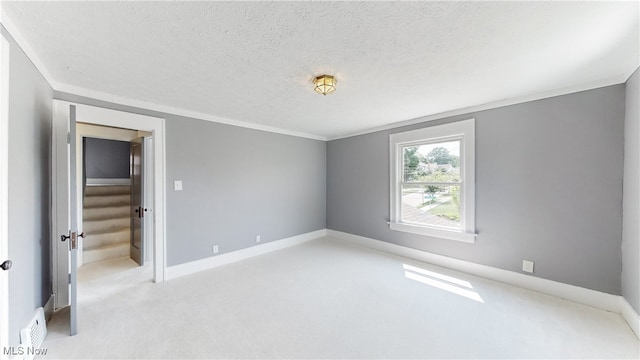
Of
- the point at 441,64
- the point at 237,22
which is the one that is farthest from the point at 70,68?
the point at 441,64

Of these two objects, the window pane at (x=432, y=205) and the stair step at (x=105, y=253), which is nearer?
the window pane at (x=432, y=205)

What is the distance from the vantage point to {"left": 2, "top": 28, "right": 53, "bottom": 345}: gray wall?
1526mm

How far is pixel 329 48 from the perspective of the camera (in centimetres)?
172

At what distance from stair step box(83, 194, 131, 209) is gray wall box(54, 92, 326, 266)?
2.35m

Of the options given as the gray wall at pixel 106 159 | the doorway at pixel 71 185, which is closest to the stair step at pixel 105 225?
the gray wall at pixel 106 159

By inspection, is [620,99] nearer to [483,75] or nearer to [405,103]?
[483,75]

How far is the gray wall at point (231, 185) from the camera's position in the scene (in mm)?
3186

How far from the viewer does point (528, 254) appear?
2768 millimetres

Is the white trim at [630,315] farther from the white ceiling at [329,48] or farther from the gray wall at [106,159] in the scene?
the gray wall at [106,159]

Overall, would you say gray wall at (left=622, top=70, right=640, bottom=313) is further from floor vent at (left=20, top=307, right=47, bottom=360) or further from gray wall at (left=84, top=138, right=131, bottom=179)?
gray wall at (left=84, top=138, right=131, bottom=179)

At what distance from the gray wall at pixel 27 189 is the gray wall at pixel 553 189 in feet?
13.9

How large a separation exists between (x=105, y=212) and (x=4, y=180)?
368 cm

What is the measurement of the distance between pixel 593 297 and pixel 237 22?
401cm

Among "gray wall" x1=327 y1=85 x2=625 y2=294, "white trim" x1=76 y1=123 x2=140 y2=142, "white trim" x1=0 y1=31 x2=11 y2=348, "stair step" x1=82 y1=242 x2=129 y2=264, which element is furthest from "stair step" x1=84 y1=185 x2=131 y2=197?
"gray wall" x1=327 y1=85 x2=625 y2=294
